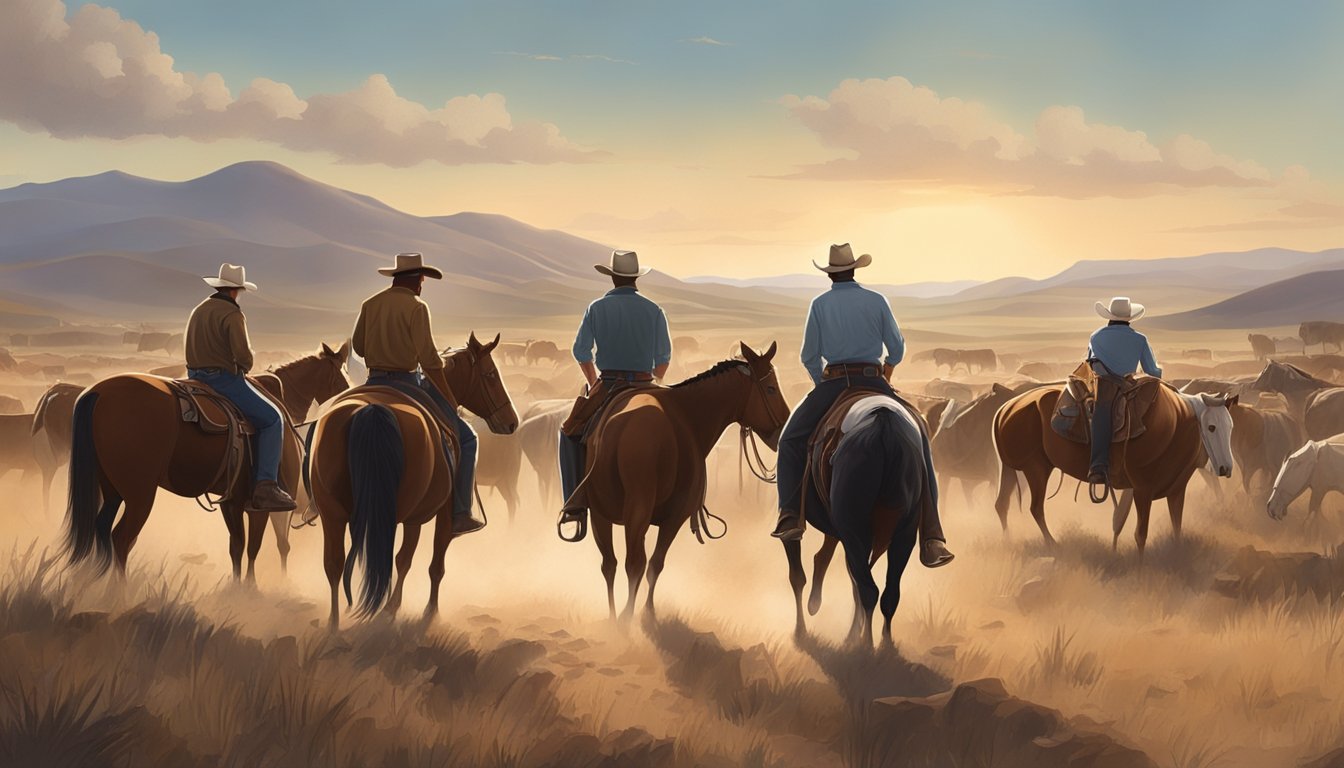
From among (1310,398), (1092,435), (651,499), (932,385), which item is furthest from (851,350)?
(932,385)

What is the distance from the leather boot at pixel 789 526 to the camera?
8.93 meters

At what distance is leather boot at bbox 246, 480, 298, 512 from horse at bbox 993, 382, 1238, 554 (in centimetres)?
767

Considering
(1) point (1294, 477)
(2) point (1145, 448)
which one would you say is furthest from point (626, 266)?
(1) point (1294, 477)

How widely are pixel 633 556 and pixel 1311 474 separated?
8792 mm

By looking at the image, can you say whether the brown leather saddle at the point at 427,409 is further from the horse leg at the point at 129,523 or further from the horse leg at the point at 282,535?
the horse leg at the point at 282,535

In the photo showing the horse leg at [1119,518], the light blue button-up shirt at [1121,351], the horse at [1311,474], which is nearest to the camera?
the light blue button-up shirt at [1121,351]

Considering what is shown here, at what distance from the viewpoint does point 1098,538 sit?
44.4ft

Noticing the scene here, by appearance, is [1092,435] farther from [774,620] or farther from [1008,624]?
[774,620]

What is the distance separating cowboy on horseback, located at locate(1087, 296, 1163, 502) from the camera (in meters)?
11.9

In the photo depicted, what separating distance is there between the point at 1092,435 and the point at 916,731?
629 cm


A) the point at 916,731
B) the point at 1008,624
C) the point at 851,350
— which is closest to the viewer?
the point at 916,731

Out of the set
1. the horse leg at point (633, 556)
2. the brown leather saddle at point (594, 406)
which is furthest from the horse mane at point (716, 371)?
the horse leg at point (633, 556)

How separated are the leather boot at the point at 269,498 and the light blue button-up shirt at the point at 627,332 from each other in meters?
2.67

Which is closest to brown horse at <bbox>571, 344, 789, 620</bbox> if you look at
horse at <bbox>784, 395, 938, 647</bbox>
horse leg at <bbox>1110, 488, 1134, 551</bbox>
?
horse at <bbox>784, 395, 938, 647</bbox>
